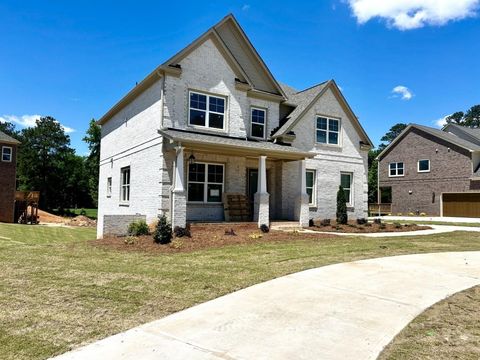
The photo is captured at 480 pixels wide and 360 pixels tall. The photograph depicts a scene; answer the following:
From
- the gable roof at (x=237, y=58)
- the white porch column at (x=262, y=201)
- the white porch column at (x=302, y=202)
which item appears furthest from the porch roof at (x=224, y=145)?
the gable roof at (x=237, y=58)

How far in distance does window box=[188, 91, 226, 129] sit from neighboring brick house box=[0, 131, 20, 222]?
25.7 m

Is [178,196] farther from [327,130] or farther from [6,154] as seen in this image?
[6,154]

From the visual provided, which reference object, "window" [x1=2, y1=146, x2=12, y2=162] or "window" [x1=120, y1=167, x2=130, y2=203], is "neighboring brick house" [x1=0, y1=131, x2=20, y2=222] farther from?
"window" [x1=120, y1=167, x2=130, y2=203]

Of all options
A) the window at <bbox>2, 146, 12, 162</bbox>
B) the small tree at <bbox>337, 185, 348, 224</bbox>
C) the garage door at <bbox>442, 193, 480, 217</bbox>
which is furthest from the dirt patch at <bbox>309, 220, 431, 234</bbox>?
the window at <bbox>2, 146, 12, 162</bbox>

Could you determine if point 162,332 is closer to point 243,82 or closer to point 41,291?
point 41,291

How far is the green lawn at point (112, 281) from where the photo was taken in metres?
4.65

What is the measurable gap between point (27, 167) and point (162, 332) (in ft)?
176

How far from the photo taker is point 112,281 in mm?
6953

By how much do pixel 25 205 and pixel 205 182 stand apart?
27.0 metres

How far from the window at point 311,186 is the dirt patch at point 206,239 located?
5.66 metres

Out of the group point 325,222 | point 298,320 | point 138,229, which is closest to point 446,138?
point 325,222

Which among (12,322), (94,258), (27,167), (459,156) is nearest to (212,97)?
(94,258)

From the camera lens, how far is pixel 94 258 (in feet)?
31.0

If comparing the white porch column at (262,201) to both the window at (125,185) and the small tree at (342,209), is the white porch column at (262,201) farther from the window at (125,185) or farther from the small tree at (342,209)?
Result: the window at (125,185)
